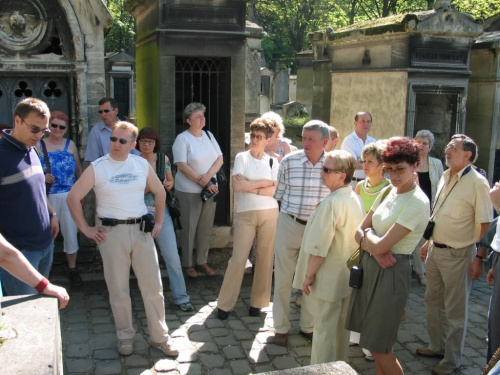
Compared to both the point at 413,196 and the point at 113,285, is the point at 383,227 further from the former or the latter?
the point at 113,285

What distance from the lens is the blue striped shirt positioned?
15.9 feet

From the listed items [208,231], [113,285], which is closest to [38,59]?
[208,231]

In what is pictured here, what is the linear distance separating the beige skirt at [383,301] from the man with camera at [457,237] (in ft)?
2.79

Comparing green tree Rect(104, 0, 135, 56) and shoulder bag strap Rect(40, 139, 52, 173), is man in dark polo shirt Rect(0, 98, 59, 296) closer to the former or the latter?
shoulder bag strap Rect(40, 139, 52, 173)

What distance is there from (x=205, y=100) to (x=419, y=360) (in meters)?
4.24

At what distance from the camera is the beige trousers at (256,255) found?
17.4 ft

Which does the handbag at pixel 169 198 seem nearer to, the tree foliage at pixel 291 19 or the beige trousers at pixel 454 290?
the beige trousers at pixel 454 290

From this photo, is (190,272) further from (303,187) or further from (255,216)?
(303,187)

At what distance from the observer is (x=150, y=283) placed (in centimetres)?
454

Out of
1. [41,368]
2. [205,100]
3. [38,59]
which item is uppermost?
[38,59]

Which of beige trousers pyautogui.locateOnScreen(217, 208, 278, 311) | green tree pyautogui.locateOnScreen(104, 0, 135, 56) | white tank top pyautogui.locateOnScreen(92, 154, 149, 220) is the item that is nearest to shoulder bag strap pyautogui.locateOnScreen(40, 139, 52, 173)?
white tank top pyautogui.locateOnScreen(92, 154, 149, 220)

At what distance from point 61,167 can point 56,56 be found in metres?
1.47

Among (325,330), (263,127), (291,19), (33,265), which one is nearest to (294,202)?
(263,127)

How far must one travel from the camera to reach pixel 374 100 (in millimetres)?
8430
